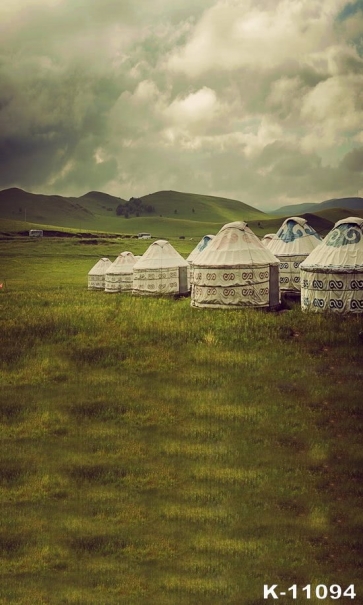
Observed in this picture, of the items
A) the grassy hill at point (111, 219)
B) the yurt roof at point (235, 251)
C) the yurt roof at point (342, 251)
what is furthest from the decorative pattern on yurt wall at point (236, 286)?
the grassy hill at point (111, 219)

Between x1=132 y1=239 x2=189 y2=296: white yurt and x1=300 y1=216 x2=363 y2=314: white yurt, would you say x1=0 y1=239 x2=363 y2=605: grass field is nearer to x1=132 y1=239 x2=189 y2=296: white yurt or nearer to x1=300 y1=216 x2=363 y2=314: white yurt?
x1=300 y1=216 x2=363 y2=314: white yurt

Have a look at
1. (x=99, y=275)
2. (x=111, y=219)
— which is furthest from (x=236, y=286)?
(x=111, y=219)

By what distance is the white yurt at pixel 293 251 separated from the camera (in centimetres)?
3144

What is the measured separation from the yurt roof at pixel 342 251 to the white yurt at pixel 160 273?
39.8 ft

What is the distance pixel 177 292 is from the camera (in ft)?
115

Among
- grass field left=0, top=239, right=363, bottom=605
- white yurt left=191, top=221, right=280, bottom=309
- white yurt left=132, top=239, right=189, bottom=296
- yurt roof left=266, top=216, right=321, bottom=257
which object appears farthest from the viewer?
white yurt left=132, top=239, right=189, bottom=296

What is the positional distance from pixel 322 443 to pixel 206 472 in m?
2.61

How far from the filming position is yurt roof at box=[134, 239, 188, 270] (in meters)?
34.4

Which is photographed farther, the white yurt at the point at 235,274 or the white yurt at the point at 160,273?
the white yurt at the point at 160,273

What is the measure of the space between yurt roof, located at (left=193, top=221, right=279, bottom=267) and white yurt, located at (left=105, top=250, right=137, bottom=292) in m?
19.7

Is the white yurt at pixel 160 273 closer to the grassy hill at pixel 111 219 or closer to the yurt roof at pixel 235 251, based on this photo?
the yurt roof at pixel 235 251

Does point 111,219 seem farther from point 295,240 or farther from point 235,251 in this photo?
point 235,251

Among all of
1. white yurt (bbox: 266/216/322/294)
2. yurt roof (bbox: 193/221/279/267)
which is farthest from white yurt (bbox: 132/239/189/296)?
yurt roof (bbox: 193/221/279/267)

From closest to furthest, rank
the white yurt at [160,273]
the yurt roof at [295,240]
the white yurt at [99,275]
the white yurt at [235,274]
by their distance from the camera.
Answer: the white yurt at [235,274]
the yurt roof at [295,240]
the white yurt at [160,273]
the white yurt at [99,275]
